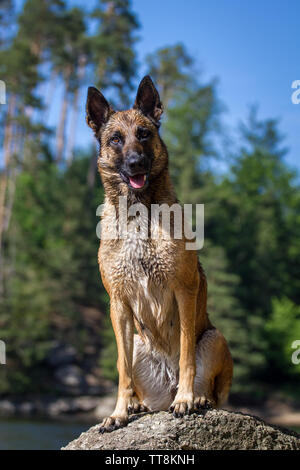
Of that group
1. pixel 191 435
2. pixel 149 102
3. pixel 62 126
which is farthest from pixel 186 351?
pixel 62 126

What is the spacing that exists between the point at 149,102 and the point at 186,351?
104 inches

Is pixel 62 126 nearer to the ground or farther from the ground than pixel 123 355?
farther from the ground

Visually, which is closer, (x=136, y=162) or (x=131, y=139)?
(x=136, y=162)

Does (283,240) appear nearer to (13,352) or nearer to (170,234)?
(13,352)

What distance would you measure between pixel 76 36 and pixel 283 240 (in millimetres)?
26402

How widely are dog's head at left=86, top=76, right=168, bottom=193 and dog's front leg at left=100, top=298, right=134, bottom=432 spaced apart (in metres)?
1.25

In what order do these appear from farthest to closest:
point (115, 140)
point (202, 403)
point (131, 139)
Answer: point (115, 140)
point (131, 139)
point (202, 403)

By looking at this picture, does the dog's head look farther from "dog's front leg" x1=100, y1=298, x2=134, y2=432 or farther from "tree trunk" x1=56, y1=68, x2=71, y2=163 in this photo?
"tree trunk" x1=56, y1=68, x2=71, y2=163

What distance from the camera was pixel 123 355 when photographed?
5.61 m

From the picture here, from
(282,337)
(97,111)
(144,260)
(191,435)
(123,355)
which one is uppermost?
(97,111)

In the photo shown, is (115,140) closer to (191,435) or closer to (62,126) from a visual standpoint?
(191,435)

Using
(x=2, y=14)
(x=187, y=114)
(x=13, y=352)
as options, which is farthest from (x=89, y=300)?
(x=2, y=14)

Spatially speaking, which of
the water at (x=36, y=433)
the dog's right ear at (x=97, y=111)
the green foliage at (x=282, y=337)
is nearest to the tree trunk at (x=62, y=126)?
the green foliage at (x=282, y=337)

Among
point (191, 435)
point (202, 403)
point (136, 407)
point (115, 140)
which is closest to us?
point (191, 435)
